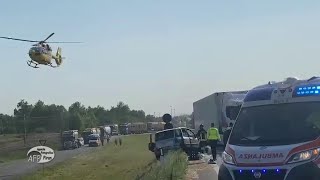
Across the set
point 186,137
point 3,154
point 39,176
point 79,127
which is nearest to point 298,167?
point 186,137

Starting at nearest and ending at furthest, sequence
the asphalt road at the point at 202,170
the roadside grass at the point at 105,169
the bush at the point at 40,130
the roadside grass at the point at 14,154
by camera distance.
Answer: the asphalt road at the point at 202,170, the roadside grass at the point at 105,169, the roadside grass at the point at 14,154, the bush at the point at 40,130

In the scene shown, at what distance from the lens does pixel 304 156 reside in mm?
9188

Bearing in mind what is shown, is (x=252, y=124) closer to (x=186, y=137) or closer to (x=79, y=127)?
(x=186, y=137)

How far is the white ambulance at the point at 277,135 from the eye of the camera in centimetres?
922

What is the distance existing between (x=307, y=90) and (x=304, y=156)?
1546mm

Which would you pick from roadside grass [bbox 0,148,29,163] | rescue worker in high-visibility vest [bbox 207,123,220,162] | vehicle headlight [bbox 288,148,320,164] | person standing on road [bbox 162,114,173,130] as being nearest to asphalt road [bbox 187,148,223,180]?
rescue worker in high-visibility vest [bbox 207,123,220,162]

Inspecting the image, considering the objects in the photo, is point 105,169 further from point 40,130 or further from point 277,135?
point 40,130

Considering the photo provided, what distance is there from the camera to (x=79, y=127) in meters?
116

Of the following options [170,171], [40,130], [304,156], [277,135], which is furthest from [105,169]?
[40,130]

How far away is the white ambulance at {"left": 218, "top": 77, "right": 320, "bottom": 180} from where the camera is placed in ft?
30.2

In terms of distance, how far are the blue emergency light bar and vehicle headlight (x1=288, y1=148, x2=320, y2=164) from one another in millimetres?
1325

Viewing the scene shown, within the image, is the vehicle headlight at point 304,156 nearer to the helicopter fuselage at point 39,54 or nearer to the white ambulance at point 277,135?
the white ambulance at point 277,135

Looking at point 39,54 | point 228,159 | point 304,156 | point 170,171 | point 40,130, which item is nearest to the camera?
point 304,156

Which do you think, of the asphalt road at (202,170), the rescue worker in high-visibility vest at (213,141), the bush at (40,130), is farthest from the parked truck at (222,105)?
the bush at (40,130)
